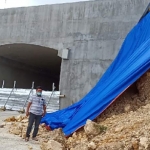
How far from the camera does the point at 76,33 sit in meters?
10.3

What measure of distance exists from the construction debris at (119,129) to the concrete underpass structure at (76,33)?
389 centimetres

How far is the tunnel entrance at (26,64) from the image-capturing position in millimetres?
12137

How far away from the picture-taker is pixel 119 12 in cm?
976

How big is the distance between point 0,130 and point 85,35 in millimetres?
4984

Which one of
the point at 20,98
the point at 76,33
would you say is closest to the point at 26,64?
the point at 20,98

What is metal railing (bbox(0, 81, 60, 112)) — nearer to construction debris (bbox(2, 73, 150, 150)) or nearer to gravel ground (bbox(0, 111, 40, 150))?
construction debris (bbox(2, 73, 150, 150))

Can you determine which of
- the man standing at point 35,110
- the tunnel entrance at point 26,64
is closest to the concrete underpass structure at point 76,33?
the tunnel entrance at point 26,64

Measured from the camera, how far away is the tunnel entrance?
1214 cm

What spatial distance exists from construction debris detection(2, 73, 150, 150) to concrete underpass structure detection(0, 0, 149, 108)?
153 inches

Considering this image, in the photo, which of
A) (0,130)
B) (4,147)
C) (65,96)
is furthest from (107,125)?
(65,96)

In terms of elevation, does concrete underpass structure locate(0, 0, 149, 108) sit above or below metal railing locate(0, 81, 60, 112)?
above

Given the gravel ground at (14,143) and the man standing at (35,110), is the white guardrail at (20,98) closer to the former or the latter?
the gravel ground at (14,143)

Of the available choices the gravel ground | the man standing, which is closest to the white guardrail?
the gravel ground

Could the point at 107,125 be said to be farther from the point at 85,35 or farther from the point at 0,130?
the point at 85,35
